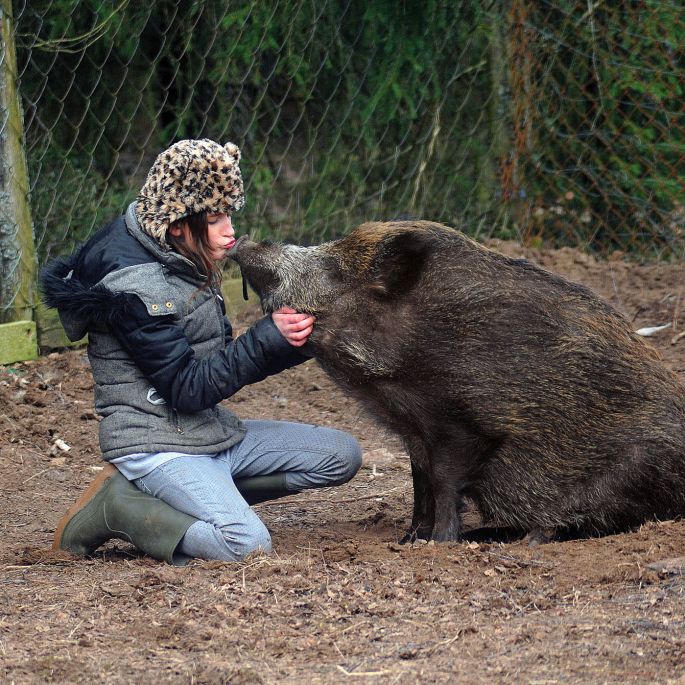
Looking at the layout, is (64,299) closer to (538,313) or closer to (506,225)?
(538,313)

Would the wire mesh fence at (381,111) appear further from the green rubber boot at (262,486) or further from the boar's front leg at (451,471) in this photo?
the boar's front leg at (451,471)

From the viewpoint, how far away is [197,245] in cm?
410

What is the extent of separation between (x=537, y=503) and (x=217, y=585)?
1288 mm

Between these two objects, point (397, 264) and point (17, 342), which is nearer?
point (397, 264)

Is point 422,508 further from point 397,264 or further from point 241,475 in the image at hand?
point 397,264

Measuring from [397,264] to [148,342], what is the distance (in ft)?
3.06

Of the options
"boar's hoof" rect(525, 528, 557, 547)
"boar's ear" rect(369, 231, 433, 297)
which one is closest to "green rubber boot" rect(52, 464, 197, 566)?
"boar's ear" rect(369, 231, 433, 297)

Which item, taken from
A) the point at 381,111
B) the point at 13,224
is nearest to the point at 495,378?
the point at 13,224

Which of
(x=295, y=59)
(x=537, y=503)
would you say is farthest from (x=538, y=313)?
(x=295, y=59)

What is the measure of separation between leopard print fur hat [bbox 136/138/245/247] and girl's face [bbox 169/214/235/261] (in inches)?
3.1

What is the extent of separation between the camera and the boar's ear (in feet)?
13.6

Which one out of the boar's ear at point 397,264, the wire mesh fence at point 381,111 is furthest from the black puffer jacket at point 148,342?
the wire mesh fence at point 381,111

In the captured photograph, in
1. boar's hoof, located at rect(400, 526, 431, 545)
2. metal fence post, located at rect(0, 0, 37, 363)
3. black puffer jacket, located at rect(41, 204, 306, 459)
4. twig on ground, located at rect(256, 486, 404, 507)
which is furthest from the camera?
metal fence post, located at rect(0, 0, 37, 363)

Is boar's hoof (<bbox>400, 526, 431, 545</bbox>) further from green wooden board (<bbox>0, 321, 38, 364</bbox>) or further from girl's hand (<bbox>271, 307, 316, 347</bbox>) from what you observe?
green wooden board (<bbox>0, 321, 38, 364</bbox>)
